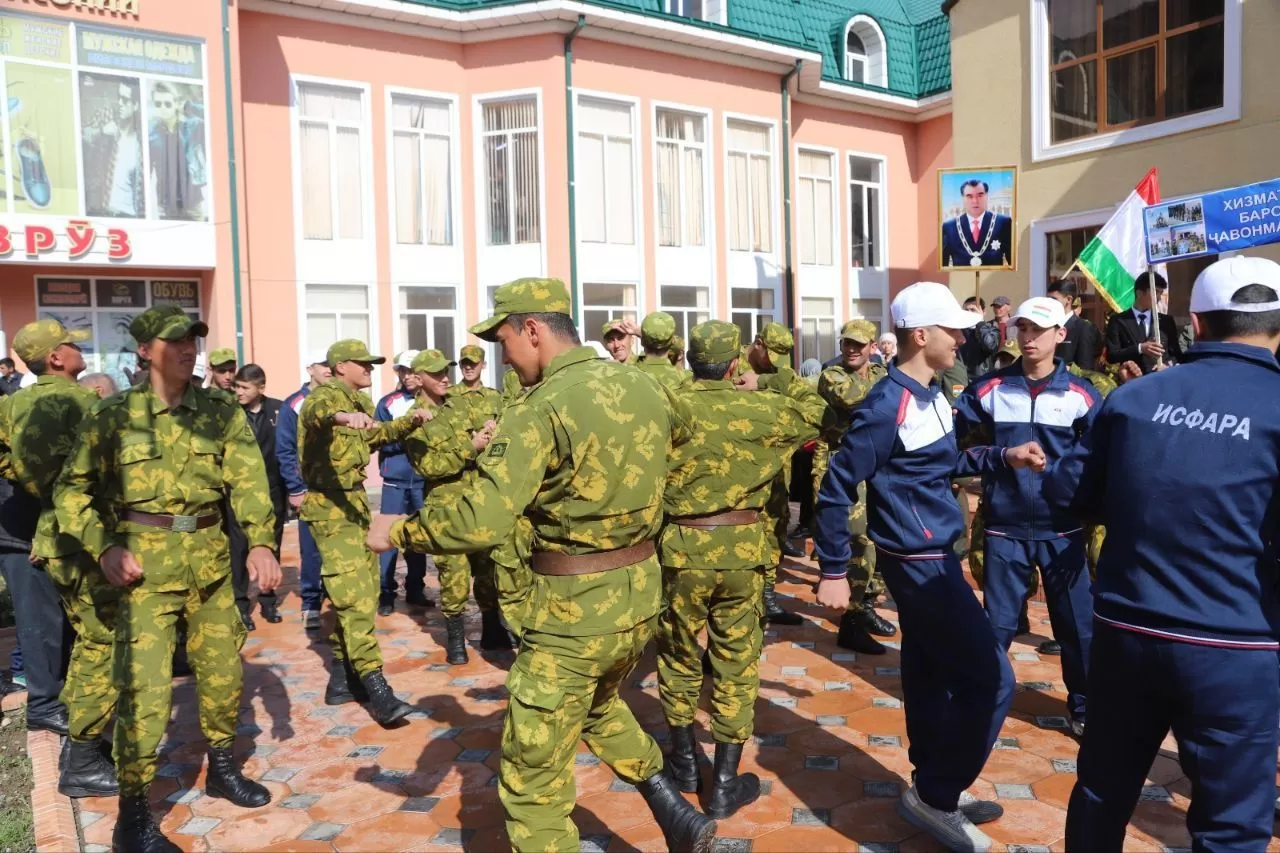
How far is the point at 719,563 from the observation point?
4.09 meters

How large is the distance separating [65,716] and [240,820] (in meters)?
1.86

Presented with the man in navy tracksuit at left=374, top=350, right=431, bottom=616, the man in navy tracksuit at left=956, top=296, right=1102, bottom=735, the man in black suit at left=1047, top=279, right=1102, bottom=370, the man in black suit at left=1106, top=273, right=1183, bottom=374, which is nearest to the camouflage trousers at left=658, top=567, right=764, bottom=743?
the man in navy tracksuit at left=956, top=296, right=1102, bottom=735

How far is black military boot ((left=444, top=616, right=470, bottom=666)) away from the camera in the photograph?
→ 639 cm

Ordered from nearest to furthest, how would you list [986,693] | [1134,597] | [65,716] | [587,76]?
[1134,597] → [986,693] → [65,716] → [587,76]

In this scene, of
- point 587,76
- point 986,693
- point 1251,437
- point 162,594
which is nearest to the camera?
point 1251,437

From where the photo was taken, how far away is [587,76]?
53.5 ft

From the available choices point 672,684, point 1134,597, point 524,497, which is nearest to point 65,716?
point 672,684

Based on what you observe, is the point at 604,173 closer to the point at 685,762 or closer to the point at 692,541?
the point at 692,541

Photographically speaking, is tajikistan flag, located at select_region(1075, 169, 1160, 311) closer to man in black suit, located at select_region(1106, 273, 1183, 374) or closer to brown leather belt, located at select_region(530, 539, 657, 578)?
man in black suit, located at select_region(1106, 273, 1183, 374)

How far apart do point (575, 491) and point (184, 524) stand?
204 cm

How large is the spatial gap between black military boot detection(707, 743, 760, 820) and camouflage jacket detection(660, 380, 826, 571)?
31.2 inches

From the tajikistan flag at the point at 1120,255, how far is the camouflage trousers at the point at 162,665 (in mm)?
6996

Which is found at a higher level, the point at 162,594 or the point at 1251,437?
the point at 1251,437

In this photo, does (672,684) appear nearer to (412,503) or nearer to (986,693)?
(986,693)
